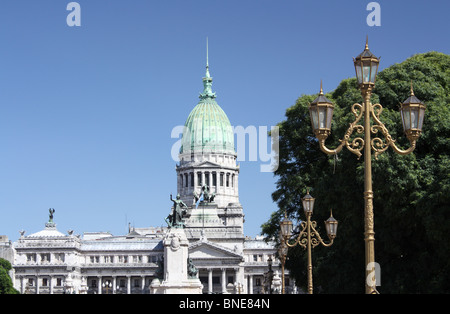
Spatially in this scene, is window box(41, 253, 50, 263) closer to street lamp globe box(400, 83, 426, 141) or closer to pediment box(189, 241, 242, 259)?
pediment box(189, 241, 242, 259)

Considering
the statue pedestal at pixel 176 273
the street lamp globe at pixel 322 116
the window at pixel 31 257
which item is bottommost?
the statue pedestal at pixel 176 273

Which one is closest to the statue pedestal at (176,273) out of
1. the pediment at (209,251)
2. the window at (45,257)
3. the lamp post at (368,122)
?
the lamp post at (368,122)

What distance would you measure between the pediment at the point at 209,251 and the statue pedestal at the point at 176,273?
8003 cm

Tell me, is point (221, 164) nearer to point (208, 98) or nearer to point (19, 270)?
point (208, 98)

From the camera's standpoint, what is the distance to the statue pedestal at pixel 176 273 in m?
67.0

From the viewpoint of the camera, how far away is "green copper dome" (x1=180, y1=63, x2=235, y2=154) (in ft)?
574

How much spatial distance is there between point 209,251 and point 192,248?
325cm

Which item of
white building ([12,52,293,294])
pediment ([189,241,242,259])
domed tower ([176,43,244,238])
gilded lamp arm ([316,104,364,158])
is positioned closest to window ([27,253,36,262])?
white building ([12,52,293,294])

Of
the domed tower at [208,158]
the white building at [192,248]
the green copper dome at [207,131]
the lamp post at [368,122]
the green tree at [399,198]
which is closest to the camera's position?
the lamp post at [368,122]

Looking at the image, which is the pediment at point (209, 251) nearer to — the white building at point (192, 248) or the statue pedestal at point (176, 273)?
the white building at point (192, 248)

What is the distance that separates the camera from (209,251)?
149 meters
